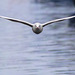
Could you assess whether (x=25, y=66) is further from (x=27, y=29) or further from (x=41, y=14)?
(x=41, y=14)

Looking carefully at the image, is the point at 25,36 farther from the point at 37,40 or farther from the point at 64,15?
the point at 64,15

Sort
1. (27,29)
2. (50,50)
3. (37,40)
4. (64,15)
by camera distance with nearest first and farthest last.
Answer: (50,50) < (37,40) < (27,29) < (64,15)

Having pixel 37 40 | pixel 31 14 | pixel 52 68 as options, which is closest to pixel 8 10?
pixel 31 14

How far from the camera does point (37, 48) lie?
42.2 metres

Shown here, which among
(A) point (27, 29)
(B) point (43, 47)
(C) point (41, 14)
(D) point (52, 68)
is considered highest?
(C) point (41, 14)

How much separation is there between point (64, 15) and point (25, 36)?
13029 mm

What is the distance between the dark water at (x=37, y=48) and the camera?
3666cm

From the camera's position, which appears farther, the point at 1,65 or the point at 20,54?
the point at 20,54

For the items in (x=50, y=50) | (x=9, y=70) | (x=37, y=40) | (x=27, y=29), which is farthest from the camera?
(x=27, y=29)

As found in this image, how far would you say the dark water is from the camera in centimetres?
3666

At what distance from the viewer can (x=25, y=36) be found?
157 feet

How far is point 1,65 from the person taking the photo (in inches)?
1505

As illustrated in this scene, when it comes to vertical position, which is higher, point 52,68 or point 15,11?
point 15,11

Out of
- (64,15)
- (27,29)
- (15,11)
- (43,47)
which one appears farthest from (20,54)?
(15,11)
